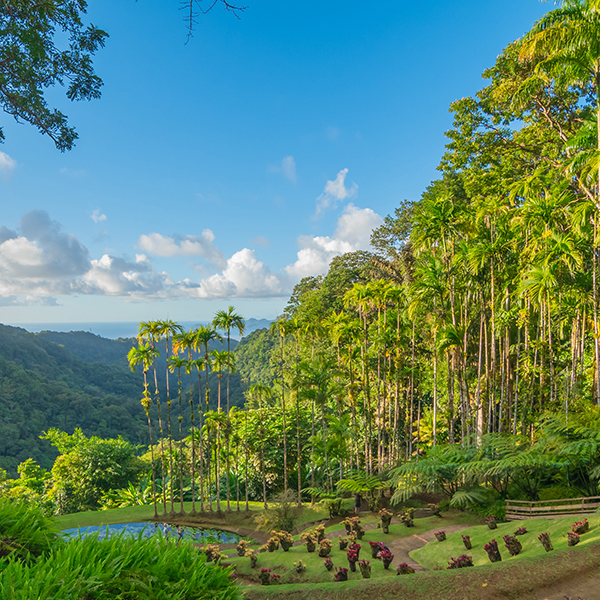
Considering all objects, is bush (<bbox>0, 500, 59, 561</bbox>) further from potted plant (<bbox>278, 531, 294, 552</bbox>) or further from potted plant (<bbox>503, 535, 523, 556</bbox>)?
potted plant (<bbox>503, 535, 523, 556</bbox>)

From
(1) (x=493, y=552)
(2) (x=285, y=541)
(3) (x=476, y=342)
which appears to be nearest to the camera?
(1) (x=493, y=552)

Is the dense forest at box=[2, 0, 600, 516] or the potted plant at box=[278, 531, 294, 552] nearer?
the potted plant at box=[278, 531, 294, 552]

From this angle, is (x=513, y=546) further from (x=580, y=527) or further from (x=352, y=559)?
(x=352, y=559)

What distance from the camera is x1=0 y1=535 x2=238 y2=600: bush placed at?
2.16m

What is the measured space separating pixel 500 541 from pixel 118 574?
5.60 metres

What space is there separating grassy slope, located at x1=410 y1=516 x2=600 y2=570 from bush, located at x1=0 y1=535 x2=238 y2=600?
12.9ft

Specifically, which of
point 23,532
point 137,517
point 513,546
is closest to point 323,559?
point 513,546

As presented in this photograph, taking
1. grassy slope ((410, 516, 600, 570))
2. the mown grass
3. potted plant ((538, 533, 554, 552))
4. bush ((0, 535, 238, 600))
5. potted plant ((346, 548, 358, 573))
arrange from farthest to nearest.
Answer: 1. the mown grass
2. potted plant ((346, 548, 358, 573))
3. grassy slope ((410, 516, 600, 570))
4. potted plant ((538, 533, 554, 552))
5. bush ((0, 535, 238, 600))

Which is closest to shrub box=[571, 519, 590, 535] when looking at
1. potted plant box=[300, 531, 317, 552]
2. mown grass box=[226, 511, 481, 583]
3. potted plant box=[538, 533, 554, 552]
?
potted plant box=[538, 533, 554, 552]

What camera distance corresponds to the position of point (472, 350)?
13.9 metres

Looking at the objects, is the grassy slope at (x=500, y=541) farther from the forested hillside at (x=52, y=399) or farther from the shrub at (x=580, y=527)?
the forested hillside at (x=52, y=399)

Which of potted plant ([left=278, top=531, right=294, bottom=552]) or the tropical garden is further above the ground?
the tropical garden

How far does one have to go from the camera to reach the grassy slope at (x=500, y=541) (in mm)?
4832

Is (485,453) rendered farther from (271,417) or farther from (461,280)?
(271,417)
